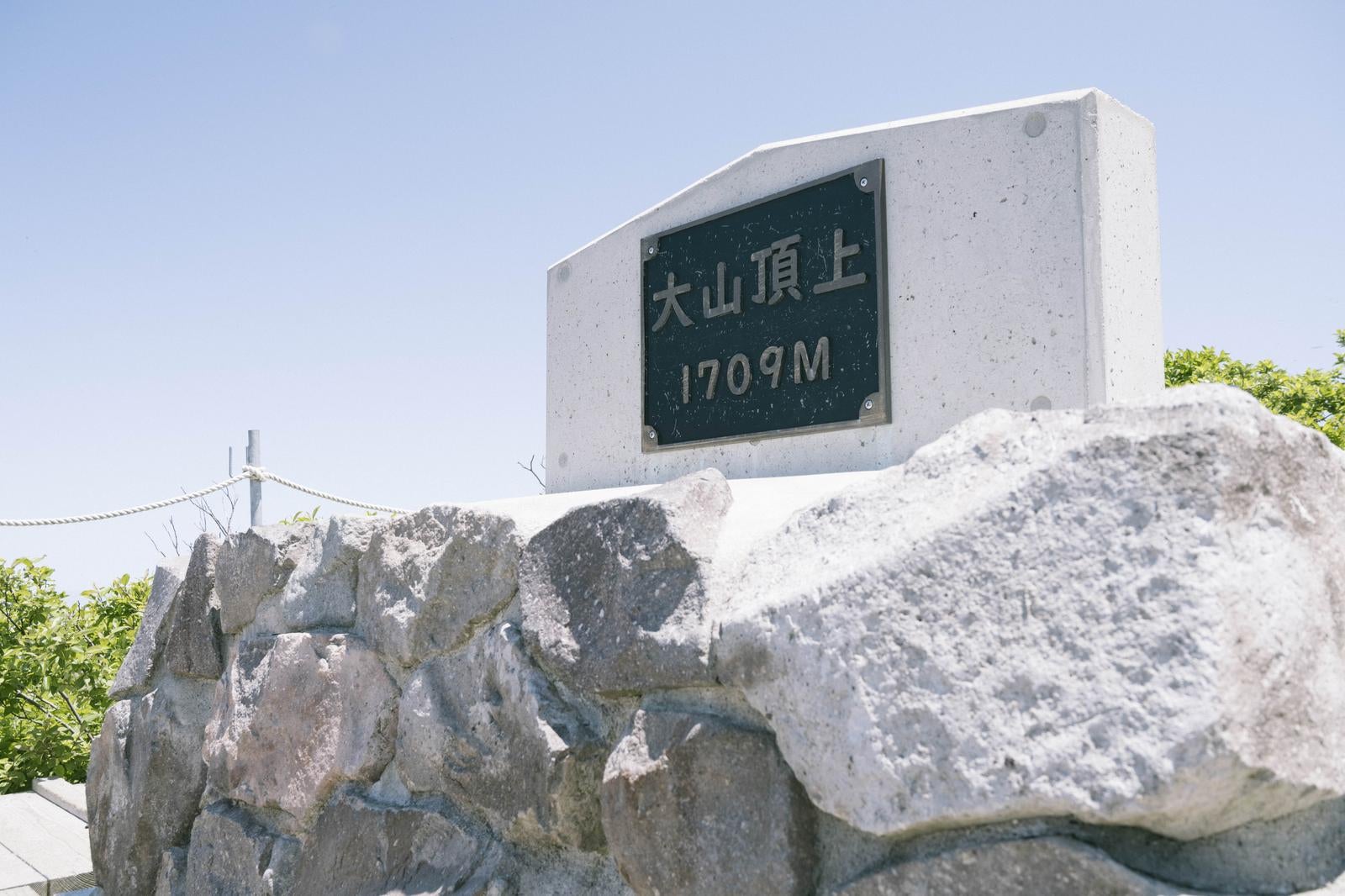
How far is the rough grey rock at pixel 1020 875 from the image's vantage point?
3.93ft

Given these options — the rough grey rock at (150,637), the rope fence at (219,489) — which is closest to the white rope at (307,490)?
the rope fence at (219,489)

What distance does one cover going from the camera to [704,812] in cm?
163

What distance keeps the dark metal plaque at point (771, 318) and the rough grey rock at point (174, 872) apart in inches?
68.6

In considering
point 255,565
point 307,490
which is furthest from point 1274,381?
point 255,565

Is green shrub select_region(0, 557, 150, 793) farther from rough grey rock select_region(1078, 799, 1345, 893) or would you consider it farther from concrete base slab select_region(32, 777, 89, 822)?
rough grey rock select_region(1078, 799, 1345, 893)

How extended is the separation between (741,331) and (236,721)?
1671 millimetres

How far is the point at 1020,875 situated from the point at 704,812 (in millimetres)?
516

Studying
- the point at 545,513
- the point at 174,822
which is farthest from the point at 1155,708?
the point at 174,822

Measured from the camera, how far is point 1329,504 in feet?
4.47

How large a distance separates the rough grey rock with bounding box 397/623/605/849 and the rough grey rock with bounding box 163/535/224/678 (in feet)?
3.38

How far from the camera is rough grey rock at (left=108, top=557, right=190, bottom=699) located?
328cm

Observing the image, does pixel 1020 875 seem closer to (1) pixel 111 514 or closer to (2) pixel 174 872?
(2) pixel 174 872

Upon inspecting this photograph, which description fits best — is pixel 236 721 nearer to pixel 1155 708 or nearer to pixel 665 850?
pixel 665 850

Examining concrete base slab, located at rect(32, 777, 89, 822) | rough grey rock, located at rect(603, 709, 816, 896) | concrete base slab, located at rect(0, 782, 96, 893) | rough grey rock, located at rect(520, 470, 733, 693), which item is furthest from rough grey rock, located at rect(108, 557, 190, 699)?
rough grey rock, located at rect(603, 709, 816, 896)
